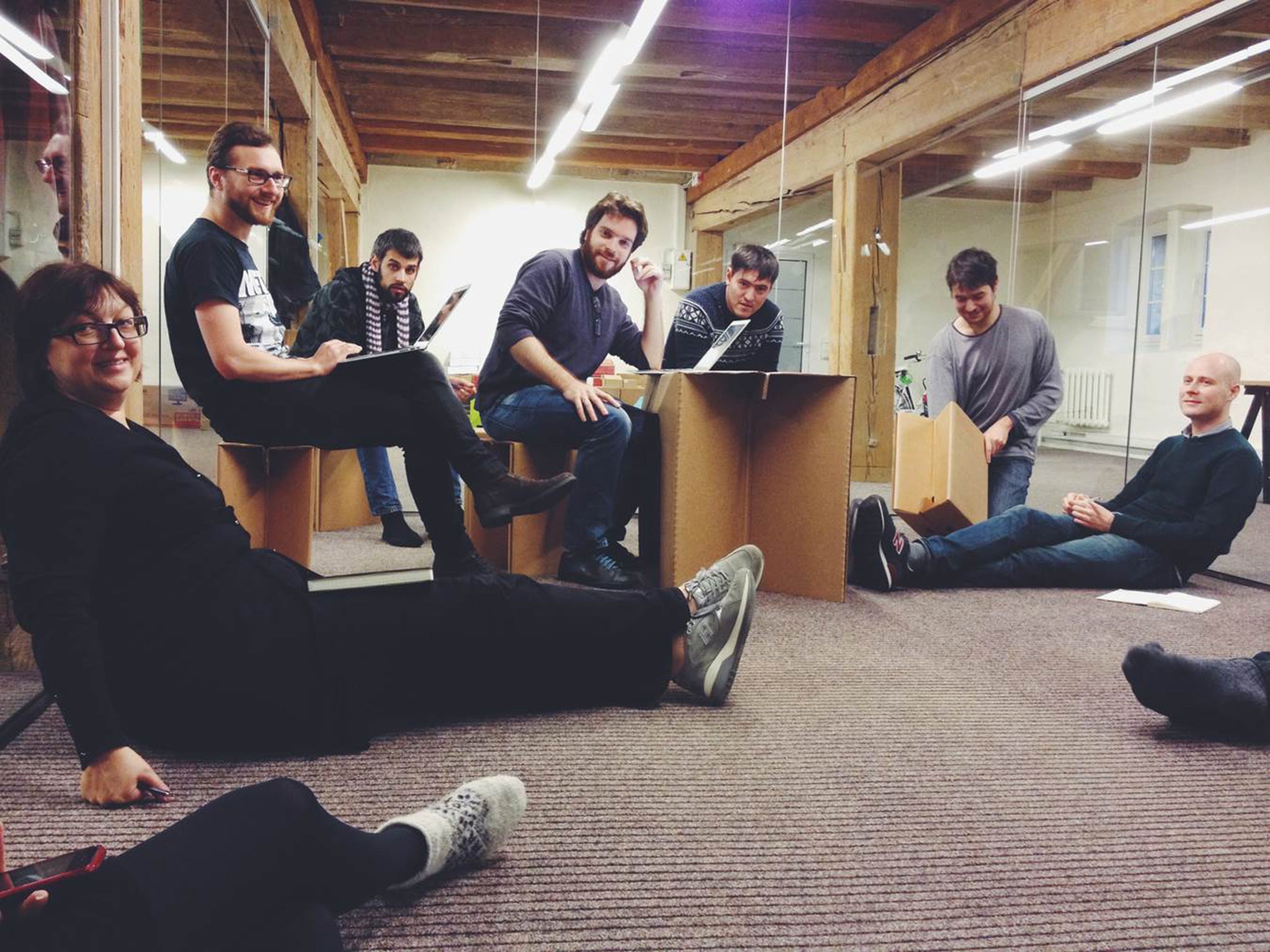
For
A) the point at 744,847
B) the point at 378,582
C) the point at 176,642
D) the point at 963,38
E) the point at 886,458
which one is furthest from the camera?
the point at 886,458

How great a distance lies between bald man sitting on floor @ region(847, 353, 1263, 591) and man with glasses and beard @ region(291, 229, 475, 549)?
1646 mm

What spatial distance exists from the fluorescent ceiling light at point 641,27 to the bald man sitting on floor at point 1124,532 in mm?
2802

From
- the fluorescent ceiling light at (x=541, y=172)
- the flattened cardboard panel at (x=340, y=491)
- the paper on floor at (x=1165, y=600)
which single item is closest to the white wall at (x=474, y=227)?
the fluorescent ceiling light at (x=541, y=172)

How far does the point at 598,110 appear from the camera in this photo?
617cm

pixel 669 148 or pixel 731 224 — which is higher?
pixel 669 148

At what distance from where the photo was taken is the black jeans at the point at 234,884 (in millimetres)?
745

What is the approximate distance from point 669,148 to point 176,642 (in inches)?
263

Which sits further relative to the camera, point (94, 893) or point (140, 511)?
point (140, 511)

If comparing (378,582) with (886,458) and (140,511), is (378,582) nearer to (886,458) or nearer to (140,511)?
(140,511)

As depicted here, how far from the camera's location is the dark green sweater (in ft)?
9.85

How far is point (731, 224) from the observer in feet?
25.3

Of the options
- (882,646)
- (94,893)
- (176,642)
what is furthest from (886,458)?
Result: (94,893)

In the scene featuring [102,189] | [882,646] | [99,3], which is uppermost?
[99,3]

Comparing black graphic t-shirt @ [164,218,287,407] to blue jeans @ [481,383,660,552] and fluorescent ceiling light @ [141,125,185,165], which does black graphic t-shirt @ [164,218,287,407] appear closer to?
fluorescent ceiling light @ [141,125,185,165]
